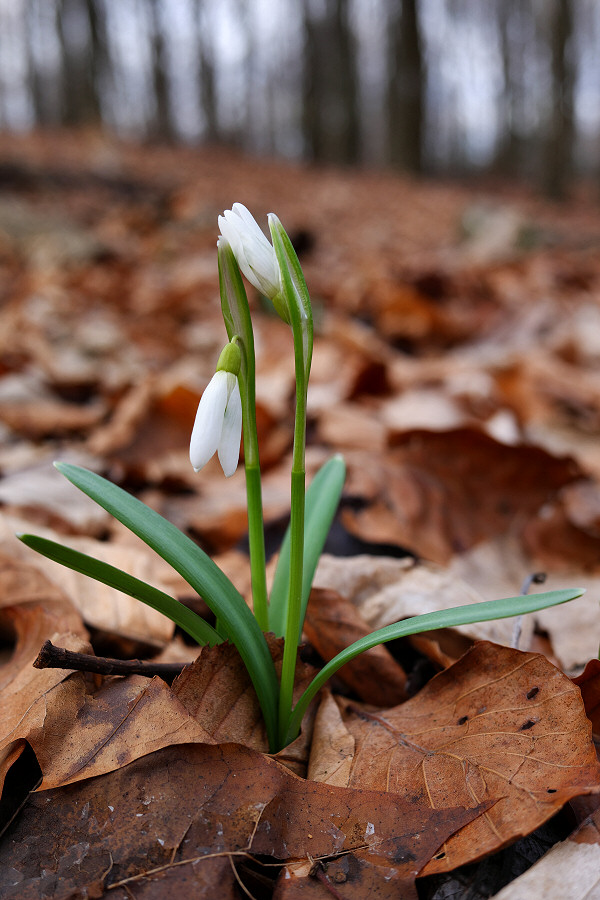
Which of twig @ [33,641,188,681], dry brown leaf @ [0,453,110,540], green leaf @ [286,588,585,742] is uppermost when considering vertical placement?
green leaf @ [286,588,585,742]

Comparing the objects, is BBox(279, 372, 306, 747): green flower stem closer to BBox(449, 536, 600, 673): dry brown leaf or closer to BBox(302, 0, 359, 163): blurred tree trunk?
BBox(449, 536, 600, 673): dry brown leaf

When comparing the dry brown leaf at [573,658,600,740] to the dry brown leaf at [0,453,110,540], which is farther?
the dry brown leaf at [0,453,110,540]

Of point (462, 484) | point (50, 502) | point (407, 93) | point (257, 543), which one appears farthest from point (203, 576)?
point (407, 93)

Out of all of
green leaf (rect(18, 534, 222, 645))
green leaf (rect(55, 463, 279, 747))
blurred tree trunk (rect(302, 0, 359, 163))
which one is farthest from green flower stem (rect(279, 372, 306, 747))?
blurred tree trunk (rect(302, 0, 359, 163))

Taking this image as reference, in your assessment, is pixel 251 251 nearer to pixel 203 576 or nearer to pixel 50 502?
pixel 203 576

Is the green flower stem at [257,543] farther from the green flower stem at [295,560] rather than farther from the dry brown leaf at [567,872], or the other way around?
the dry brown leaf at [567,872]

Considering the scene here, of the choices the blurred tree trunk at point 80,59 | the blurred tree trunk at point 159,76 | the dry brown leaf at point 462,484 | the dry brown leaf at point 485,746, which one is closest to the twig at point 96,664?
the dry brown leaf at point 485,746
